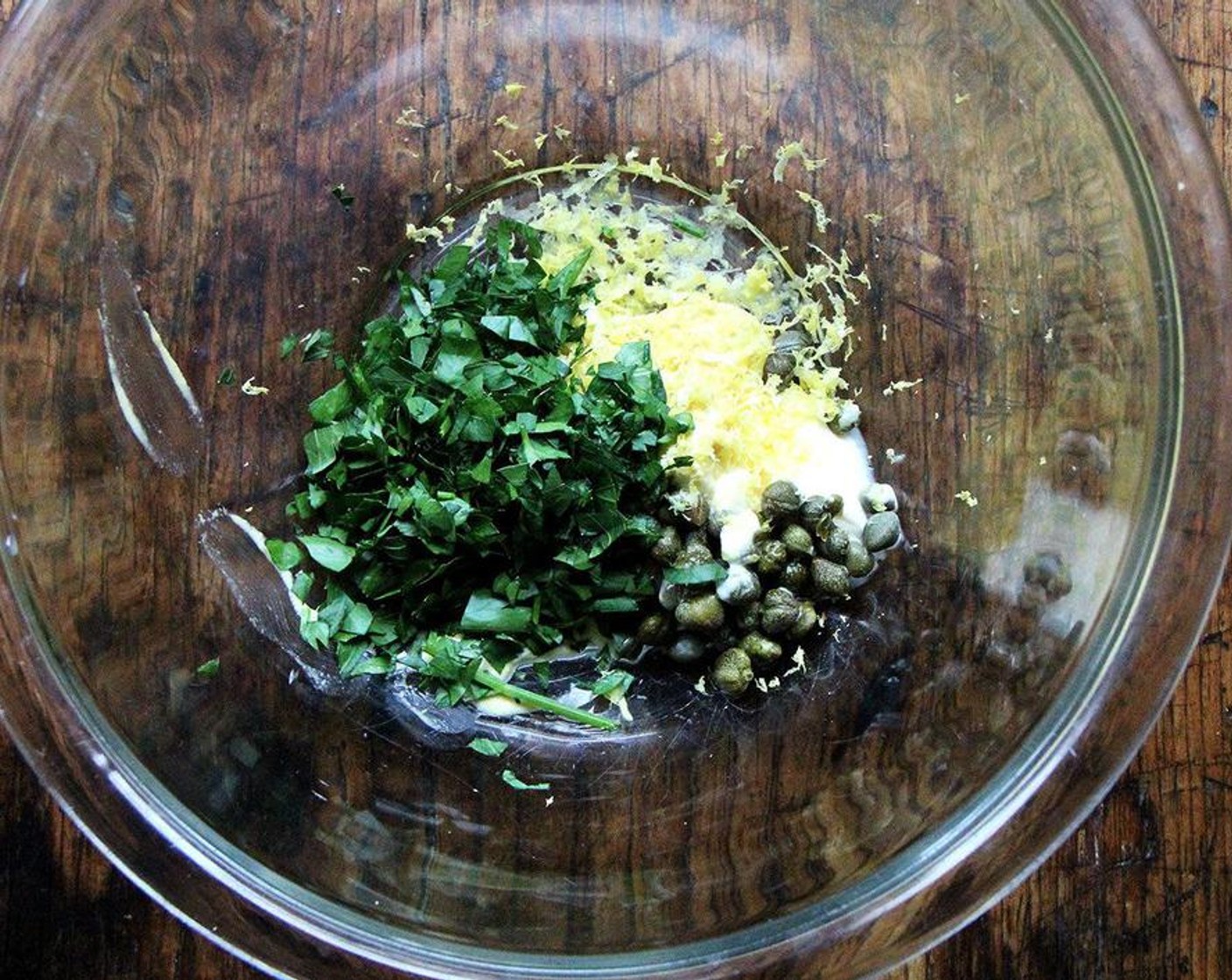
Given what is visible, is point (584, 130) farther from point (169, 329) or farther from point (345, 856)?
point (345, 856)

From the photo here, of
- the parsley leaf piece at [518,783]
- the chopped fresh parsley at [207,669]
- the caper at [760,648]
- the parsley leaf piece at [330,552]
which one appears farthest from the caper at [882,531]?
the chopped fresh parsley at [207,669]

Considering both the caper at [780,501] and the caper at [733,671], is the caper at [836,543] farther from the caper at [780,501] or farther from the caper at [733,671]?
the caper at [733,671]

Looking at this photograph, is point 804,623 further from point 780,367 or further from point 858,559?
point 780,367

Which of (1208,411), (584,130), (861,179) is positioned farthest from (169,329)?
(1208,411)

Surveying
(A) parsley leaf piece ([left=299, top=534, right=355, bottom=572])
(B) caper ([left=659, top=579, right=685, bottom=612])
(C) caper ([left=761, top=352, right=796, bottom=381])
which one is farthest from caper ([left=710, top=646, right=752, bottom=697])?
(A) parsley leaf piece ([left=299, top=534, right=355, bottom=572])

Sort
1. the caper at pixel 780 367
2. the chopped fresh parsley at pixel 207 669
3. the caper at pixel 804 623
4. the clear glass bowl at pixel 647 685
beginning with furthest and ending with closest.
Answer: the caper at pixel 780 367 < the caper at pixel 804 623 < the chopped fresh parsley at pixel 207 669 < the clear glass bowl at pixel 647 685

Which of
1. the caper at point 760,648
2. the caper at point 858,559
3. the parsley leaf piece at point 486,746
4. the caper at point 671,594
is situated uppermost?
the caper at point 858,559

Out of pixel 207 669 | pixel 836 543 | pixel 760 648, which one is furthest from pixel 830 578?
pixel 207 669

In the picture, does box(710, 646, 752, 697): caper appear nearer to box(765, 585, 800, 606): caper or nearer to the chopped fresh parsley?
box(765, 585, 800, 606): caper
